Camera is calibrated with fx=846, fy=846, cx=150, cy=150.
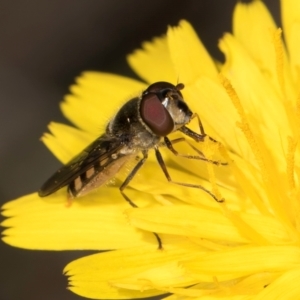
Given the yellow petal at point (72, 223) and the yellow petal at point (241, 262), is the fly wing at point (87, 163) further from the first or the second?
the yellow petal at point (241, 262)

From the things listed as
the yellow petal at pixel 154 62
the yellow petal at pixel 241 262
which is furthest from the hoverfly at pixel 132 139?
the yellow petal at pixel 154 62

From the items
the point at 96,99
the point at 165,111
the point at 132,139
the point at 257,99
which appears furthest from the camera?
the point at 96,99

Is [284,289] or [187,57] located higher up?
[187,57]

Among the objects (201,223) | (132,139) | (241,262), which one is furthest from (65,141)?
(241,262)

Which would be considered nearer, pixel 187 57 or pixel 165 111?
pixel 165 111

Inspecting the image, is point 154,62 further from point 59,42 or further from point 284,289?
point 284,289

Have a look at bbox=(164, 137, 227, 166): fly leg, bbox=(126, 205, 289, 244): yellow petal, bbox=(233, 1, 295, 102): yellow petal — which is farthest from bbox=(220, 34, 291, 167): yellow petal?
bbox=(126, 205, 289, 244): yellow petal
